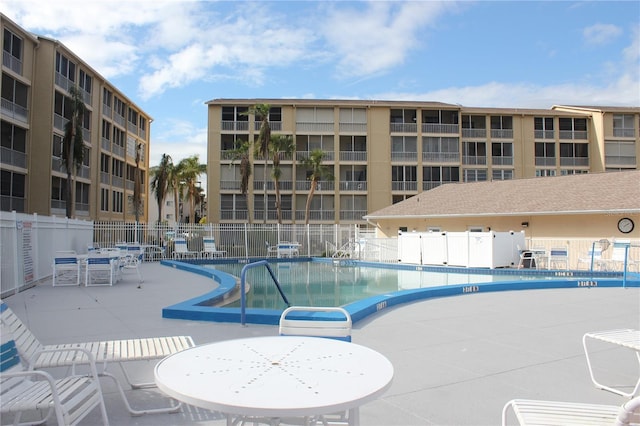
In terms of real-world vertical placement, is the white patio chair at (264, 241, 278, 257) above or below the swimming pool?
above

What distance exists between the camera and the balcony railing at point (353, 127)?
43.8 meters

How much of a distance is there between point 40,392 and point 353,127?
41.7 m

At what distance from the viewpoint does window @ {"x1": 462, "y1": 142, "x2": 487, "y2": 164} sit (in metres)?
45.8

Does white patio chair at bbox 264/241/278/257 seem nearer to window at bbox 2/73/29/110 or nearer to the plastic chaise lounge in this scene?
window at bbox 2/73/29/110

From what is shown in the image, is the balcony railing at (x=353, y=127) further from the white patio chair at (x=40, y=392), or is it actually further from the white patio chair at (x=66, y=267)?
the white patio chair at (x=40, y=392)

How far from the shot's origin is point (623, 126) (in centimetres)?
4550

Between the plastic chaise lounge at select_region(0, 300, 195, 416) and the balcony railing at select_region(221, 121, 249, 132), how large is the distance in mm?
39629

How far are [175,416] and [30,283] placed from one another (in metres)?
10.9

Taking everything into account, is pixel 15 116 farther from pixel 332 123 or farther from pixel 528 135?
pixel 528 135

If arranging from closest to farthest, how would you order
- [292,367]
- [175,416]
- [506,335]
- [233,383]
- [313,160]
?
[233,383], [292,367], [175,416], [506,335], [313,160]


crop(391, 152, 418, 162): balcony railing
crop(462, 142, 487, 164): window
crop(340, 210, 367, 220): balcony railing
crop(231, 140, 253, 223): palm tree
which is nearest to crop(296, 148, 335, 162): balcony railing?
crop(340, 210, 367, 220): balcony railing

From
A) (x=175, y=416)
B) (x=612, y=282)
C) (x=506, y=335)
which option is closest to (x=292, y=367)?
(x=175, y=416)

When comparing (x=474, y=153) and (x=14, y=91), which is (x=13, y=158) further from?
(x=474, y=153)

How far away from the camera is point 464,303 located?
417 inches
